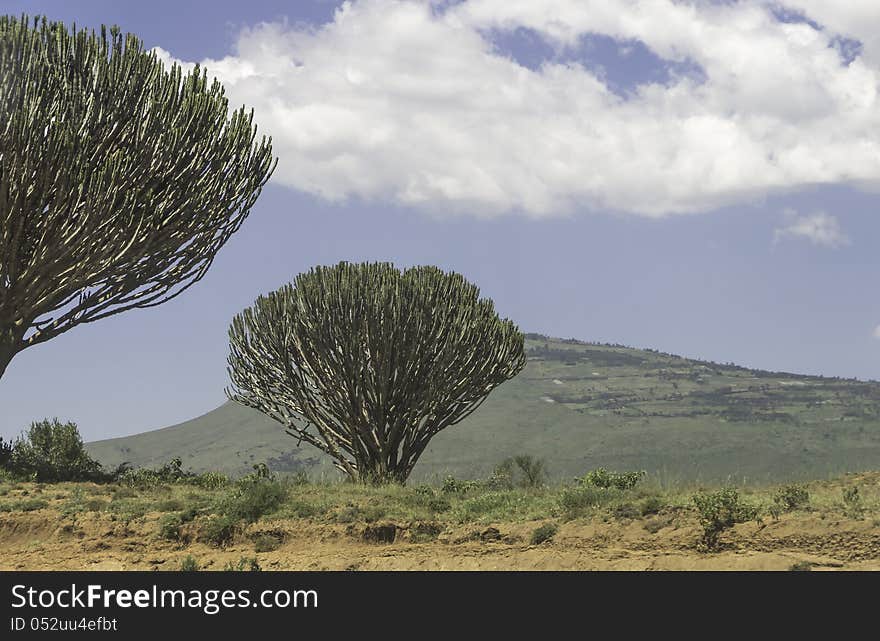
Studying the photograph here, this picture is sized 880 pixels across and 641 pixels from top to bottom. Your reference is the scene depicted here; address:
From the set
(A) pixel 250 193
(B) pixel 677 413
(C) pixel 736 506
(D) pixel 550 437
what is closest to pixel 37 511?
(A) pixel 250 193

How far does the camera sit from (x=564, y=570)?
10555 mm

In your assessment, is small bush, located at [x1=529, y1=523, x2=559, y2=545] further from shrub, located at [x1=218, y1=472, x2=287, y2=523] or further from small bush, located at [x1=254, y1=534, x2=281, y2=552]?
shrub, located at [x1=218, y1=472, x2=287, y2=523]

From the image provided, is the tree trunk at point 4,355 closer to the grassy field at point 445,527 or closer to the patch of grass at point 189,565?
the grassy field at point 445,527

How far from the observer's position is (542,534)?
472 inches

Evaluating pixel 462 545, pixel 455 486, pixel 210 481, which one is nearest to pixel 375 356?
pixel 455 486

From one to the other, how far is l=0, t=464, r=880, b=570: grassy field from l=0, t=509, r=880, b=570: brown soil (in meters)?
0.02

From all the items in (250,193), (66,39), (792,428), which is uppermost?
(66,39)

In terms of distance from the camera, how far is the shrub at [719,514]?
11.0 metres

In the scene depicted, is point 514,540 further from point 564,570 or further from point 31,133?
point 31,133

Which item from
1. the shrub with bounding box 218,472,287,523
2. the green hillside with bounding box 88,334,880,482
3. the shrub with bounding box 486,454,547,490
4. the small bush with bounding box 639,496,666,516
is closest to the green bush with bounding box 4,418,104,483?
the shrub with bounding box 218,472,287,523

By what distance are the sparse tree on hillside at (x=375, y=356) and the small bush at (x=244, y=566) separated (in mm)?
8940

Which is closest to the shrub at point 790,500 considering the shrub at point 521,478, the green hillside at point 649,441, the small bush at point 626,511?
the small bush at point 626,511

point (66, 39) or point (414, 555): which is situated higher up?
point (66, 39)
